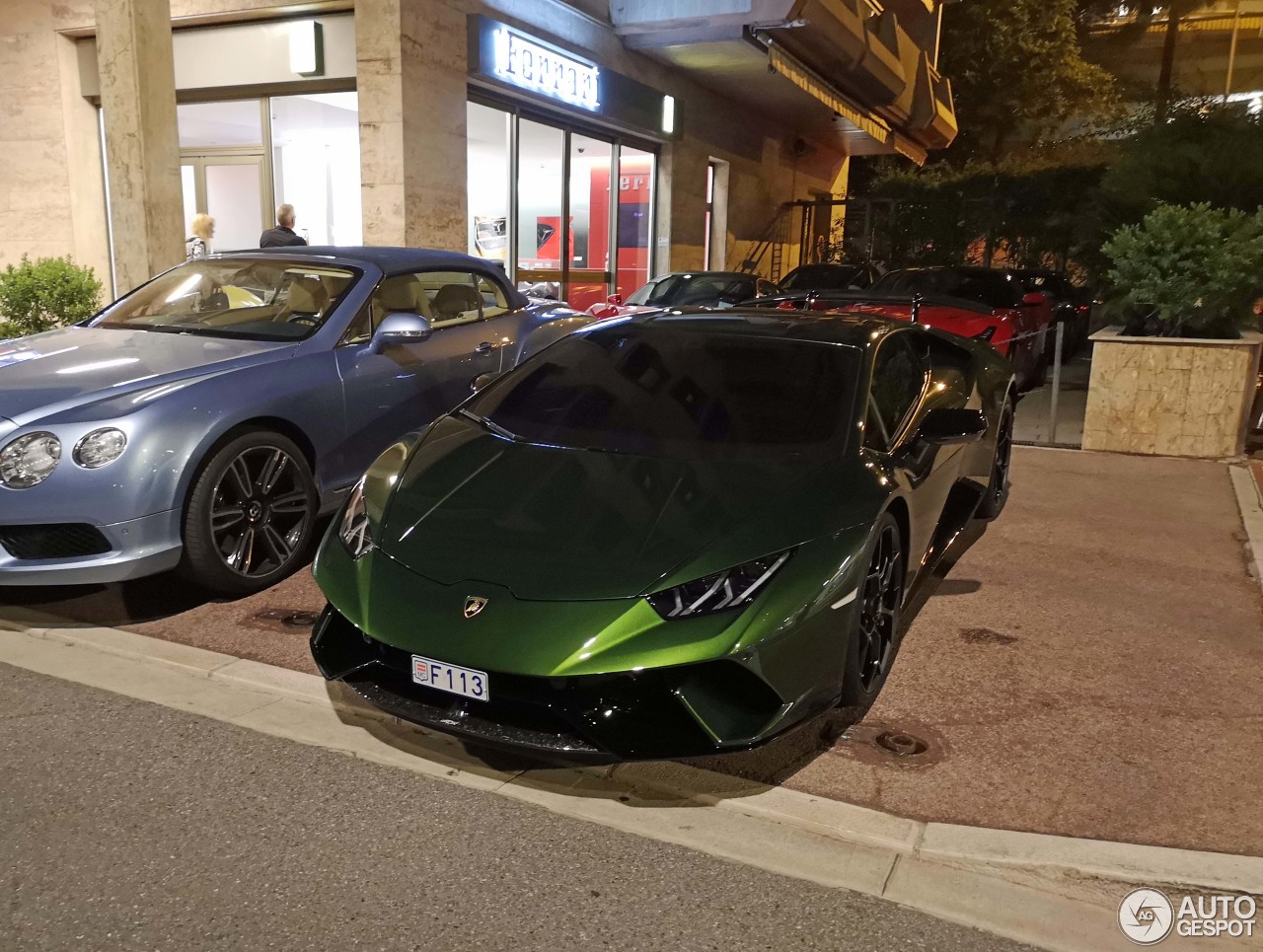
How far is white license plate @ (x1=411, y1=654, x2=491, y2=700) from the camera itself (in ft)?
9.84

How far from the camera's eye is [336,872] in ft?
9.23

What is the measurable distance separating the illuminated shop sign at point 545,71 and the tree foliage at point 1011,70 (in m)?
24.8

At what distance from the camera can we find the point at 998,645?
4609 mm

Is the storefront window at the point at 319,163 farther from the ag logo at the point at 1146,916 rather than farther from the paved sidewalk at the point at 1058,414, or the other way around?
the ag logo at the point at 1146,916

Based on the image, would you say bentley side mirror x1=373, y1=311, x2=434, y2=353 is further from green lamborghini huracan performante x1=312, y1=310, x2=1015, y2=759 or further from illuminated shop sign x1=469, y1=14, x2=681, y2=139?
illuminated shop sign x1=469, y1=14, x2=681, y2=139

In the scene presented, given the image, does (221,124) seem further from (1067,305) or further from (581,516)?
(1067,305)

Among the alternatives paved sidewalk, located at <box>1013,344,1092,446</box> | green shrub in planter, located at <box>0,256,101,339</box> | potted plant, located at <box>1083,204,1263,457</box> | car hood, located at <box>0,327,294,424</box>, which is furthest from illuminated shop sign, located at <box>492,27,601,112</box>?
car hood, located at <box>0,327,294,424</box>

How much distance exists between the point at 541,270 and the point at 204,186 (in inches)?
201

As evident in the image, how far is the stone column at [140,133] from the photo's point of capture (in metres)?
9.66

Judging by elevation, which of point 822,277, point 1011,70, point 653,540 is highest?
point 1011,70

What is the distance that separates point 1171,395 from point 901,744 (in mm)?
6892

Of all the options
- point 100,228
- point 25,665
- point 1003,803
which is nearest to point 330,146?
point 100,228

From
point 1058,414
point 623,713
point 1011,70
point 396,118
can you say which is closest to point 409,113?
point 396,118

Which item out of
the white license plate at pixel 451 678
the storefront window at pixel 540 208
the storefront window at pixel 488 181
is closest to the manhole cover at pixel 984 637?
the white license plate at pixel 451 678
